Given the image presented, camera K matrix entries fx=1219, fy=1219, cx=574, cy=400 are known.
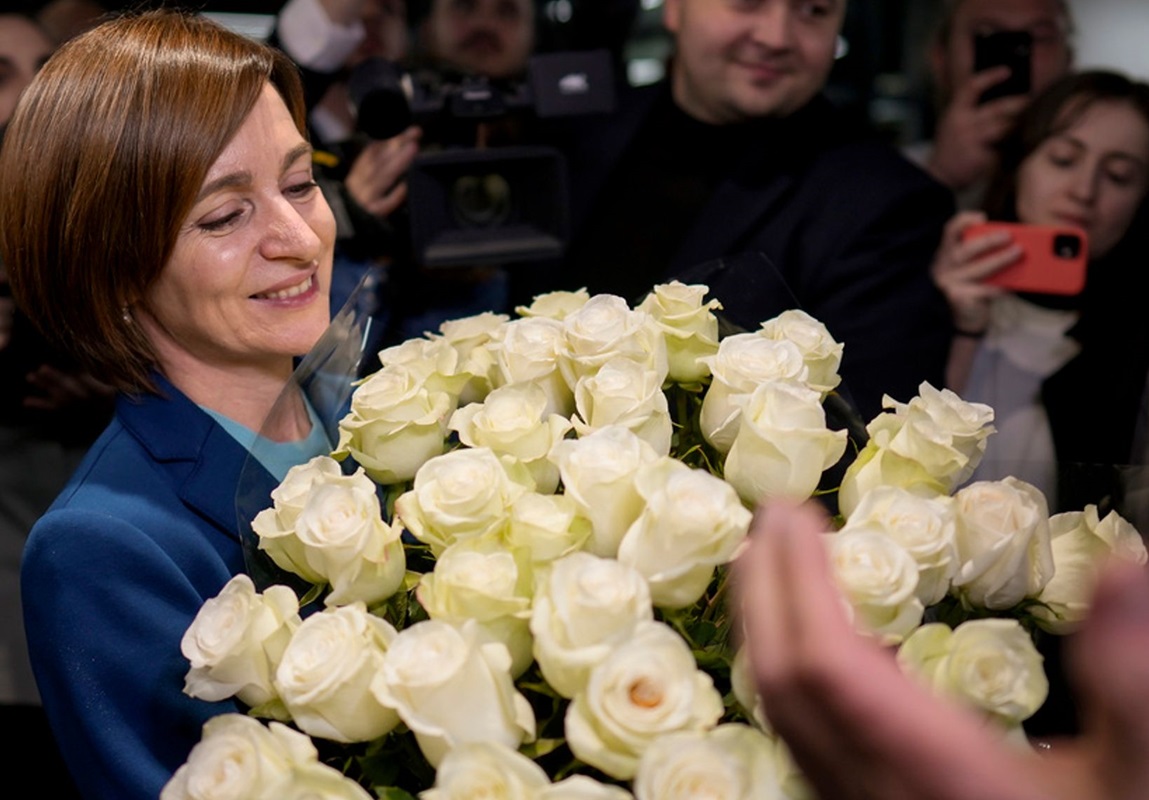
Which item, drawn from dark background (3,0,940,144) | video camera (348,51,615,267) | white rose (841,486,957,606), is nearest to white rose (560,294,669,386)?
white rose (841,486,957,606)

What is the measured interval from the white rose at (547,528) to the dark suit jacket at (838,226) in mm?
1152

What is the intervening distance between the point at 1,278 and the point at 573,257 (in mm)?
1057

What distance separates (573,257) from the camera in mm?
2309

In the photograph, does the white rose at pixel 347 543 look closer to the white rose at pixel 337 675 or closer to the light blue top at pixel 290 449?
the white rose at pixel 337 675


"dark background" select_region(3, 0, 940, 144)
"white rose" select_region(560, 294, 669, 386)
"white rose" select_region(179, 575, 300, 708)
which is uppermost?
"white rose" select_region(560, 294, 669, 386)

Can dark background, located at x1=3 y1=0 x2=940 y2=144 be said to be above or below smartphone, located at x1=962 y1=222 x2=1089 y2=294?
below

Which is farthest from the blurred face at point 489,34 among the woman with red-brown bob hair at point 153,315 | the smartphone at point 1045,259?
the woman with red-brown bob hair at point 153,315

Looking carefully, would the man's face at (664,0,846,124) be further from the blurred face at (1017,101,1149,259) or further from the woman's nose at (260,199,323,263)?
the woman's nose at (260,199,323,263)

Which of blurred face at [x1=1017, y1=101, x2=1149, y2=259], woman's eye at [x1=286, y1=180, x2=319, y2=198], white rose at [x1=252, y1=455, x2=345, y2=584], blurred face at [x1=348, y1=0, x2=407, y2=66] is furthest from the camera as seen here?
blurred face at [x1=348, y1=0, x2=407, y2=66]

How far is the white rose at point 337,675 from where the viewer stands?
2.40ft

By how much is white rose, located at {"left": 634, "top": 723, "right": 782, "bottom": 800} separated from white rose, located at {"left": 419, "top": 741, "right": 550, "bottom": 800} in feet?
0.20

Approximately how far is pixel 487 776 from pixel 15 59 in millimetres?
2110

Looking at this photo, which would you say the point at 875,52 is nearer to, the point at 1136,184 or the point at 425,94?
the point at 1136,184

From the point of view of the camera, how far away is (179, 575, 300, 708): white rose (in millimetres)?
785
